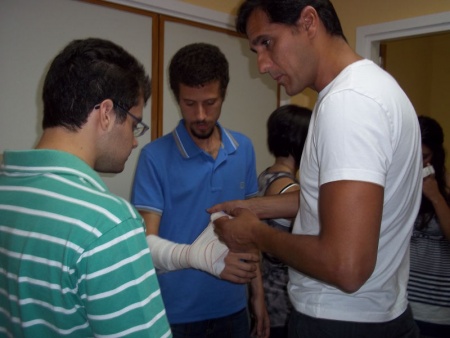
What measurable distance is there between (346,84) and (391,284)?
428mm

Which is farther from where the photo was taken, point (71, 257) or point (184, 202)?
point (184, 202)

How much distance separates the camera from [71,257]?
0.62 metres

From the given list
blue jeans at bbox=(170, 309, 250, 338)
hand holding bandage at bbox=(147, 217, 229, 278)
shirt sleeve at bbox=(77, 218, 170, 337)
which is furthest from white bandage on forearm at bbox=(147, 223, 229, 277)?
shirt sleeve at bbox=(77, 218, 170, 337)

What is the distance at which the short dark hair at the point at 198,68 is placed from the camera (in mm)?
1428

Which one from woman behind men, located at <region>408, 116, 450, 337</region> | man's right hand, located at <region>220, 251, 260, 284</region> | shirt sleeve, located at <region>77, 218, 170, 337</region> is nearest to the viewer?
shirt sleeve, located at <region>77, 218, 170, 337</region>

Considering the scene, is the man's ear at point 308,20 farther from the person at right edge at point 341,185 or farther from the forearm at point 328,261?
the forearm at point 328,261

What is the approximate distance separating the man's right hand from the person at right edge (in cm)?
10

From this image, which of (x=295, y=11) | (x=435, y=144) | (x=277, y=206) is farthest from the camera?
(x=435, y=144)

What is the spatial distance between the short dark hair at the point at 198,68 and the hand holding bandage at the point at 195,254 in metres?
0.53

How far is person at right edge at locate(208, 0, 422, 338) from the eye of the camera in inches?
27.8

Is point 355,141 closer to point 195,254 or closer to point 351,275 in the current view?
point 351,275

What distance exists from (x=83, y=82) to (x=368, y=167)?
1.74 feet

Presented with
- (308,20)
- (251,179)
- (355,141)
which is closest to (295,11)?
(308,20)

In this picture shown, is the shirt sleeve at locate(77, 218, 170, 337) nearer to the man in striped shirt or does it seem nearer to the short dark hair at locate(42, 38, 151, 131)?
the man in striped shirt
